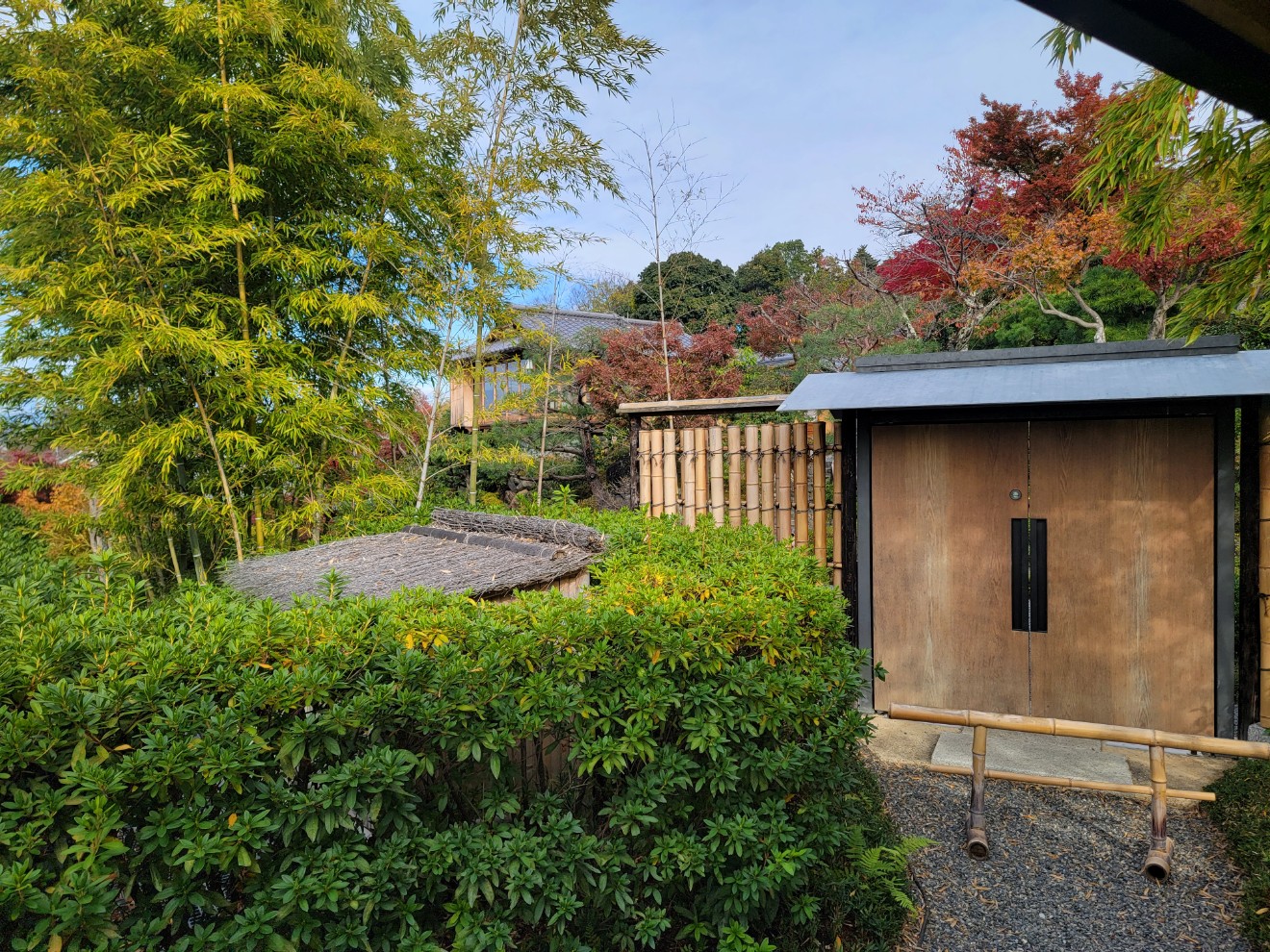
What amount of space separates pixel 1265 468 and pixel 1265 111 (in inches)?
140

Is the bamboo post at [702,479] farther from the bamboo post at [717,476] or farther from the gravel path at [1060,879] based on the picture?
the gravel path at [1060,879]

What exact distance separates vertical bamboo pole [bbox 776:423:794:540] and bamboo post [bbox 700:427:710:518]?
46 cm

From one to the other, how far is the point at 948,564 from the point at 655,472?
1.85 m

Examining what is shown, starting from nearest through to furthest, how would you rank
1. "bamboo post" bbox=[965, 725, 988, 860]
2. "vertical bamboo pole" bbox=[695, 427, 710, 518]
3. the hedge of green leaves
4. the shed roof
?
the hedge of green leaves → "bamboo post" bbox=[965, 725, 988, 860] → the shed roof → "vertical bamboo pole" bbox=[695, 427, 710, 518]

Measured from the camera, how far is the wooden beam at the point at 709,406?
168 inches

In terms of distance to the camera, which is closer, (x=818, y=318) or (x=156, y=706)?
(x=156, y=706)

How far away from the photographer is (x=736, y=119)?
6.71m

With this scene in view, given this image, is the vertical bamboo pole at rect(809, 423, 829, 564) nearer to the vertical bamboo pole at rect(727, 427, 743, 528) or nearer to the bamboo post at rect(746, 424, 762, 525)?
the bamboo post at rect(746, 424, 762, 525)

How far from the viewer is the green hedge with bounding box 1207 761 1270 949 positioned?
231cm

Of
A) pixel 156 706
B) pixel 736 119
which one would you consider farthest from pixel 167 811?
pixel 736 119

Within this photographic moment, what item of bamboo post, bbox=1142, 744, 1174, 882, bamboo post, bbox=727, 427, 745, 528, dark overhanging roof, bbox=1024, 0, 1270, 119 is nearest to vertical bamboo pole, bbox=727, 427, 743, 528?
bamboo post, bbox=727, 427, 745, 528

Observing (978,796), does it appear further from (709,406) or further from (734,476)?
(709,406)

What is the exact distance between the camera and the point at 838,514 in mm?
4336

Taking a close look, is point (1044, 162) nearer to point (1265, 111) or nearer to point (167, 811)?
point (1265, 111)
